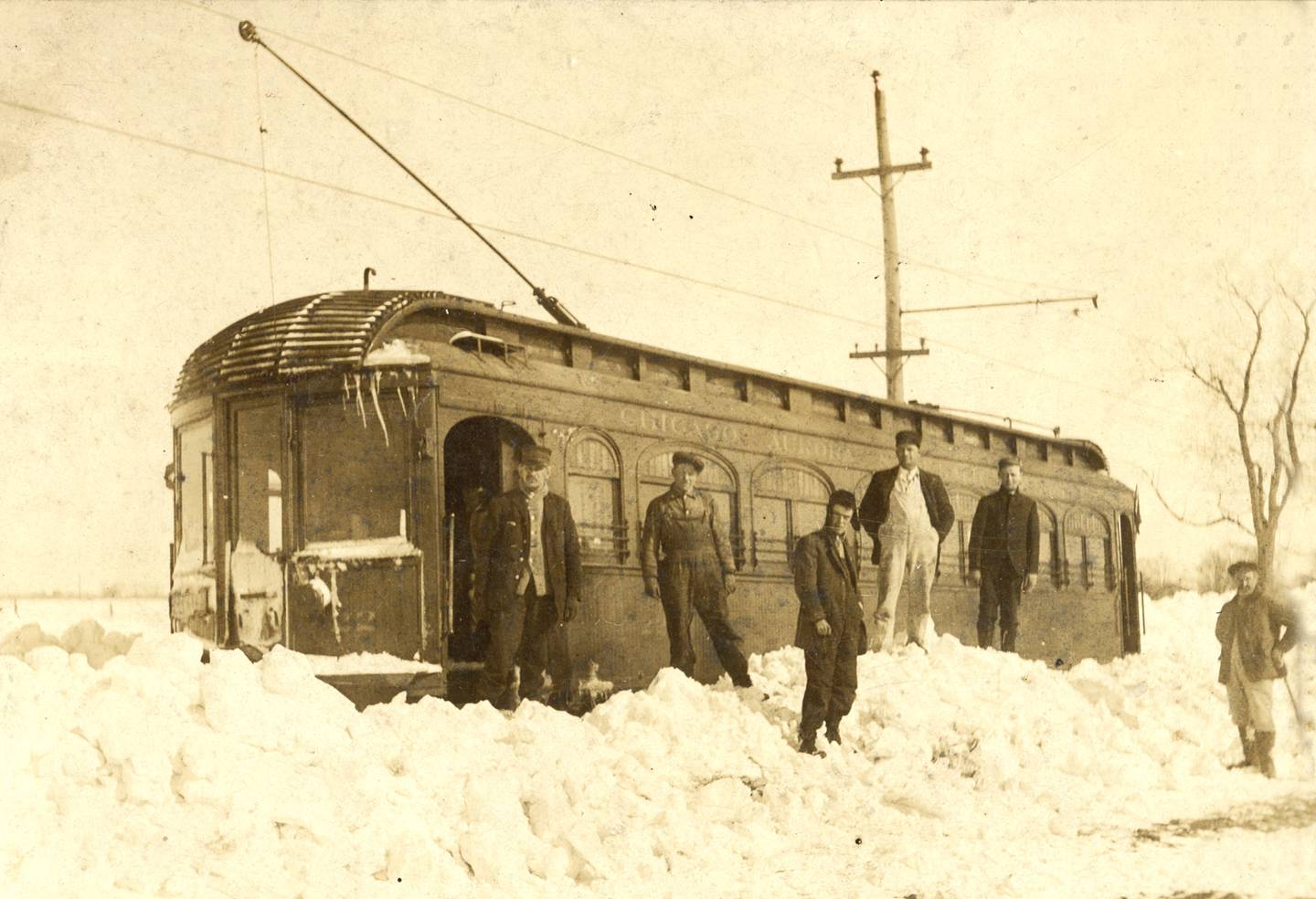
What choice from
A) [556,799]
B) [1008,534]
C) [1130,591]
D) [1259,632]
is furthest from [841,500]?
[1130,591]

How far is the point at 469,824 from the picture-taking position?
694cm

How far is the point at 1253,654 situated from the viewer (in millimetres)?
11242

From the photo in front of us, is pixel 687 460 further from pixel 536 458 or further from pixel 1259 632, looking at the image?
pixel 1259 632

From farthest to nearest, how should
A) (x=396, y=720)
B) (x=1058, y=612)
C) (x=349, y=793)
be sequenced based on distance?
(x=1058, y=612), (x=396, y=720), (x=349, y=793)

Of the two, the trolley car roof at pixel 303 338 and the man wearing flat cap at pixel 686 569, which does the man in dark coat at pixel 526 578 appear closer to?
the man wearing flat cap at pixel 686 569

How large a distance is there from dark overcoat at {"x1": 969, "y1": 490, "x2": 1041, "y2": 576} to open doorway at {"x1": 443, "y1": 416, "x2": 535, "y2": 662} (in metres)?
6.92

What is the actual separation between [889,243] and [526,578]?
47.3 feet

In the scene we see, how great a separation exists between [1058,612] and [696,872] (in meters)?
11.8

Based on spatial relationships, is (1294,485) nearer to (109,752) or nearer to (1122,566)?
(1122,566)

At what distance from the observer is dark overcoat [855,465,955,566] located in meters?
14.0

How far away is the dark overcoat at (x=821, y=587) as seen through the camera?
10188 mm

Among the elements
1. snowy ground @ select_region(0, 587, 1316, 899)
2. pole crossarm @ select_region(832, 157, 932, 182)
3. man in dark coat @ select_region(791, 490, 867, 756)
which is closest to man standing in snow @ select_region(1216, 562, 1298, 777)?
snowy ground @ select_region(0, 587, 1316, 899)

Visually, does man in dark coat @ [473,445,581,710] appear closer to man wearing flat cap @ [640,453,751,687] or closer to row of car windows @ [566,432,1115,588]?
row of car windows @ [566,432,1115,588]

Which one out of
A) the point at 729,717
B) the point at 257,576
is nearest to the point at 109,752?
the point at 257,576
